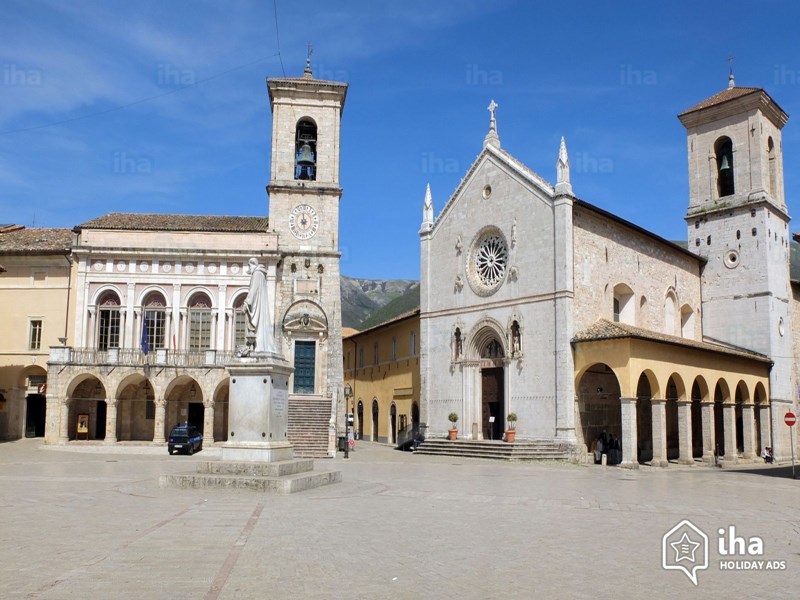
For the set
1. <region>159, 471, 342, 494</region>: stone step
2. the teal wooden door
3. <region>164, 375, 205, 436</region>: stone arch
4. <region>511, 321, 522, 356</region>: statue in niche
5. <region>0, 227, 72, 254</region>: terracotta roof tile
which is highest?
<region>0, 227, 72, 254</region>: terracotta roof tile

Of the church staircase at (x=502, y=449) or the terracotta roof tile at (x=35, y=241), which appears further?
the terracotta roof tile at (x=35, y=241)

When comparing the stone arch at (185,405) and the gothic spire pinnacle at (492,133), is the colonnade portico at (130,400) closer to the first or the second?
the stone arch at (185,405)

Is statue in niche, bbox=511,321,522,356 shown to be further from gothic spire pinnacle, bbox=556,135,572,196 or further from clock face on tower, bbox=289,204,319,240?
clock face on tower, bbox=289,204,319,240

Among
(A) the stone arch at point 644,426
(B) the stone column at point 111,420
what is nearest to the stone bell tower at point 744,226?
(A) the stone arch at point 644,426

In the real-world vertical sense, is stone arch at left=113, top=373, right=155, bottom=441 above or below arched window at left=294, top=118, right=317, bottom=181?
below

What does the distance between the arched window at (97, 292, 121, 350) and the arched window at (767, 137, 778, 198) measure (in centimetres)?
3611

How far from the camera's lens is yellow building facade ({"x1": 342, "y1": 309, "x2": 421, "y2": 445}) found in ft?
141

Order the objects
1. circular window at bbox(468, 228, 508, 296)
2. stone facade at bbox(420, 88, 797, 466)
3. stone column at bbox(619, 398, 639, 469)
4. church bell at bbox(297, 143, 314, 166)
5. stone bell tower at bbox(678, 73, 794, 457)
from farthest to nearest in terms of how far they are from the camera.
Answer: church bell at bbox(297, 143, 314, 166) < stone bell tower at bbox(678, 73, 794, 457) < circular window at bbox(468, 228, 508, 296) < stone facade at bbox(420, 88, 797, 466) < stone column at bbox(619, 398, 639, 469)

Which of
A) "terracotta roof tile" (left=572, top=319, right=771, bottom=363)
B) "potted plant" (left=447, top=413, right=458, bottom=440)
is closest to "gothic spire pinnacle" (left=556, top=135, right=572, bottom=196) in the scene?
"terracotta roof tile" (left=572, top=319, right=771, bottom=363)

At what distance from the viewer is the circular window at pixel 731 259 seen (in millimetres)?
40188

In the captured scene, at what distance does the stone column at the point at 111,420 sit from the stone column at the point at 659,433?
24.8 metres

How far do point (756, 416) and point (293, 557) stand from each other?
120ft

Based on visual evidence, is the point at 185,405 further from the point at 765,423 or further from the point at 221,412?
the point at 765,423

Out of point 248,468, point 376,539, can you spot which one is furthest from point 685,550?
point 248,468
